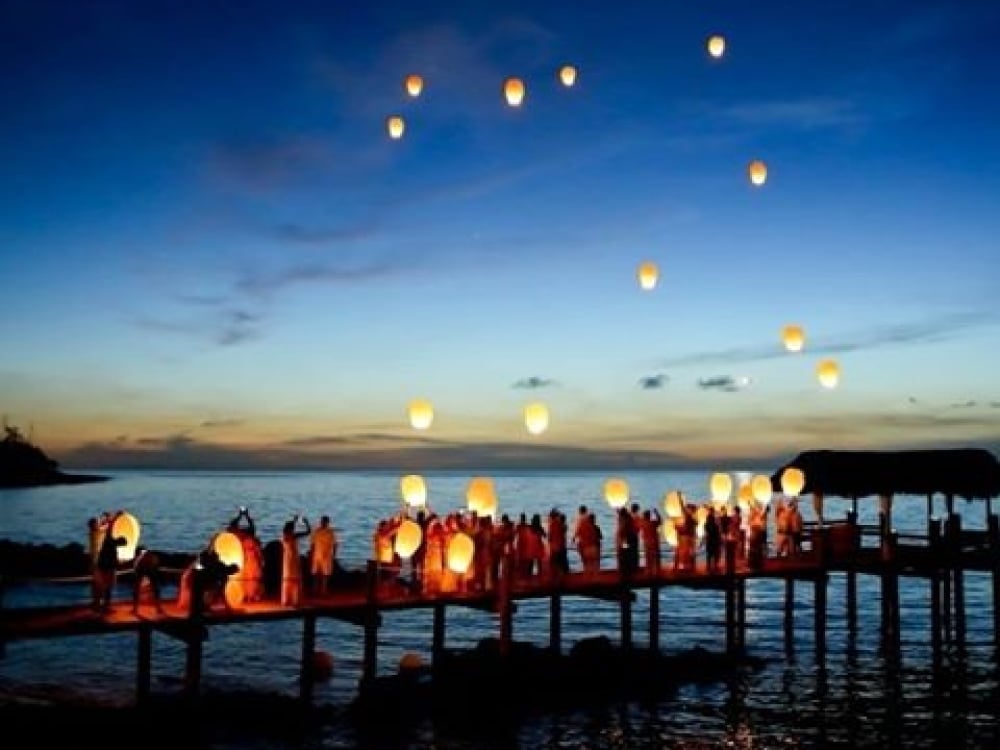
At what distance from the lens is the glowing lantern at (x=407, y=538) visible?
20266 millimetres

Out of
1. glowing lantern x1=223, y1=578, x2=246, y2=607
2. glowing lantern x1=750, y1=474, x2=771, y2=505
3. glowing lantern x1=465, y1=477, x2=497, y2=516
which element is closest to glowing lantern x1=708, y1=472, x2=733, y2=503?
glowing lantern x1=750, y1=474, x2=771, y2=505

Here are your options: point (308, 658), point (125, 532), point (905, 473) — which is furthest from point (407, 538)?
point (905, 473)

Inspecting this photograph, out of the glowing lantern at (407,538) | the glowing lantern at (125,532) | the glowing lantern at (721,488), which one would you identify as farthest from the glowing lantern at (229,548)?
the glowing lantern at (721,488)

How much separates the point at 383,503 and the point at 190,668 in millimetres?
126273

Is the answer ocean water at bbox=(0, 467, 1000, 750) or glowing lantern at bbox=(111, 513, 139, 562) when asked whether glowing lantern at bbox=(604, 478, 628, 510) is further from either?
glowing lantern at bbox=(111, 513, 139, 562)

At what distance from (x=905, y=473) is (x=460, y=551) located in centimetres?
1523

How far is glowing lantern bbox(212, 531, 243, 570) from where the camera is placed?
1819cm

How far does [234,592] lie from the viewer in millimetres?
18438

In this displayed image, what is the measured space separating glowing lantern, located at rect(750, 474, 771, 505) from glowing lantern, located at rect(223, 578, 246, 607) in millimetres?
14379

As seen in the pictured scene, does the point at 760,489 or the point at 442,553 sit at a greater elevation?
the point at 760,489

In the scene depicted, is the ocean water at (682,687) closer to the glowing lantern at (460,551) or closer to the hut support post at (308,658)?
the hut support post at (308,658)

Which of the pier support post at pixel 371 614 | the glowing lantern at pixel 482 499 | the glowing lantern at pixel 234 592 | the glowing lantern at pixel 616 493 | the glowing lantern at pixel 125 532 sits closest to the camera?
the glowing lantern at pixel 125 532

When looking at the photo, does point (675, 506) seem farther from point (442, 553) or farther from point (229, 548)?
point (229, 548)

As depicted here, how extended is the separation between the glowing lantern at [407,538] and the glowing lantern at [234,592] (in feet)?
10.0
